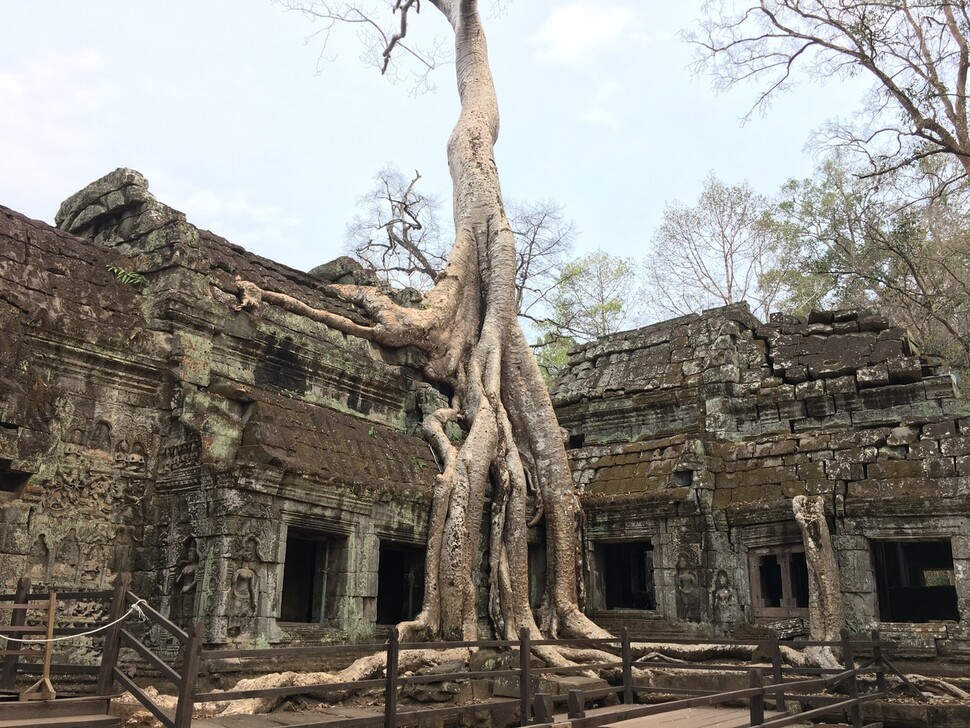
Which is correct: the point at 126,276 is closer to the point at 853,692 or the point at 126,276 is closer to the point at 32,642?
the point at 32,642

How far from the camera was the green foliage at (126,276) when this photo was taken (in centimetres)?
729

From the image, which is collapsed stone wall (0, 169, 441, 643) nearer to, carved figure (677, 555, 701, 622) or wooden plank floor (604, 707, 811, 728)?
wooden plank floor (604, 707, 811, 728)

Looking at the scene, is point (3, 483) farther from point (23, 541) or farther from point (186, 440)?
point (186, 440)

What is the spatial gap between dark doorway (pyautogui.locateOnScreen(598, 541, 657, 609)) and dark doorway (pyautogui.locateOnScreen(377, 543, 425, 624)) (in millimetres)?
2687

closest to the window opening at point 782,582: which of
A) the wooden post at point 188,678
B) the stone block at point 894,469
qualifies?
the stone block at point 894,469

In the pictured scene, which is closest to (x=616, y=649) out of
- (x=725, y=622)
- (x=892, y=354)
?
(x=725, y=622)

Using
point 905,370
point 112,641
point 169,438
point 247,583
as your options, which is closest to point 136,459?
point 169,438

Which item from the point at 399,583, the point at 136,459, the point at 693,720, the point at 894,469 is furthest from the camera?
the point at 399,583

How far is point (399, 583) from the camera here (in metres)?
9.03

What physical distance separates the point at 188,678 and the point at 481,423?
5487mm

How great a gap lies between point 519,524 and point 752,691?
4047 mm

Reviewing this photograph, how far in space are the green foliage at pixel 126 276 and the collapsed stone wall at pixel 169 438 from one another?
0.02 metres

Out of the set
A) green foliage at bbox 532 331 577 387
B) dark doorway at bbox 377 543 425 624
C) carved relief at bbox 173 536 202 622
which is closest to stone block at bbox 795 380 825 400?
dark doorway at bbox 377 543 425 624

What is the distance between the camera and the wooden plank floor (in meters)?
5.38
